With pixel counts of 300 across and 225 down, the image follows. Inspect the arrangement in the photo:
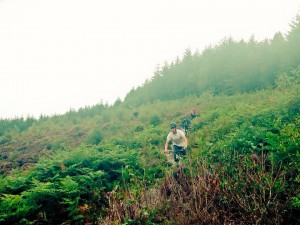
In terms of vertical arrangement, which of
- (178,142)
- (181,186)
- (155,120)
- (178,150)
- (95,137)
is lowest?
(181,186)

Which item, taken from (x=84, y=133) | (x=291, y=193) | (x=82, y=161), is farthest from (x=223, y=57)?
(x=291, y=193)

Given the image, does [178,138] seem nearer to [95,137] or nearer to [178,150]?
[178,150]

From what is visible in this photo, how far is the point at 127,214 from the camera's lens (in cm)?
480

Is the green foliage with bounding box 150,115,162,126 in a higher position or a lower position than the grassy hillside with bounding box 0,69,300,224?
higher

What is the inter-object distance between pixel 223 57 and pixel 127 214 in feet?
128

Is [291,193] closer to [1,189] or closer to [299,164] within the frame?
[299,164]

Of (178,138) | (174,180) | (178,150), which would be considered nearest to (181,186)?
(174,180)

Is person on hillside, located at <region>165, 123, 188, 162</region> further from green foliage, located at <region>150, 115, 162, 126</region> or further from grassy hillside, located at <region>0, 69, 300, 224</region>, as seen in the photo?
green foliage, located at <region>150, 115, 162, 126</region>

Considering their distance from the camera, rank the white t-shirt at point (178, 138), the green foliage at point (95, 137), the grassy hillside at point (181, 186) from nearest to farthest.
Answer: the grassy hillside at point (181, 186)
the white t-shirt at point (178, 138)
the green foliage at point (95, 137)

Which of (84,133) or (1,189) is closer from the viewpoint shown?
(1,189)

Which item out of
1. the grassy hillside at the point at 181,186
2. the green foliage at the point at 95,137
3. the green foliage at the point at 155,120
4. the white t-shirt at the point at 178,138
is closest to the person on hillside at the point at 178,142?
the white t-shirt at the point at 178,138

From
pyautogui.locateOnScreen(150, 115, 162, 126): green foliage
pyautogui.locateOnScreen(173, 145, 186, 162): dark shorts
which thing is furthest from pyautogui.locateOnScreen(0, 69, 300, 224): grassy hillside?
pyautogui.locateOnScreen(150, 115, 162, 126): green foliage

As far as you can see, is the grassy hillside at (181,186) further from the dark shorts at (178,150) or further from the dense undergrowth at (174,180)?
the dark shorts at (178,150)

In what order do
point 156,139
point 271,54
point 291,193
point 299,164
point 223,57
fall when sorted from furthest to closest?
point 223,57, point 271,54, point 156,139, point 299,164, point 291,193
